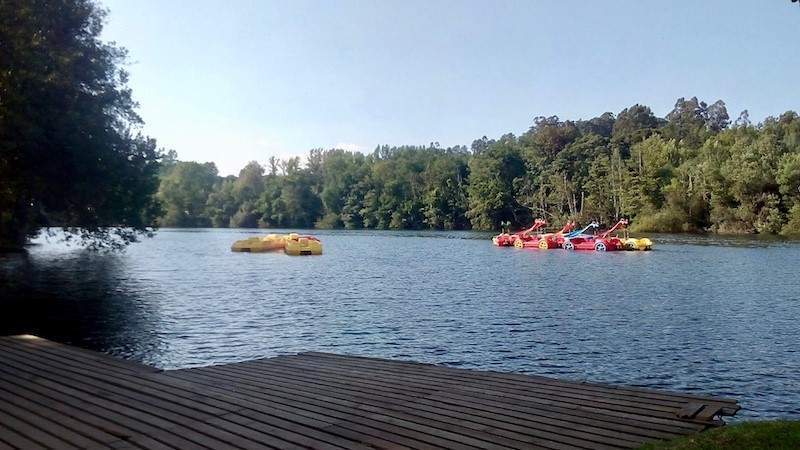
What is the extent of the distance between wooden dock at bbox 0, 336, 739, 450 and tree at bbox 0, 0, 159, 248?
13764mm

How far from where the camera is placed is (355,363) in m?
12.3

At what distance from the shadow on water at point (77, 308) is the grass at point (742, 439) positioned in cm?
1371

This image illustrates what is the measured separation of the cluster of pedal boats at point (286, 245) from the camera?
6225 cm

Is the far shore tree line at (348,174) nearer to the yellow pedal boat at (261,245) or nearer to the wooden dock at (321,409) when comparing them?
the yellow pedal boat at (261,245)

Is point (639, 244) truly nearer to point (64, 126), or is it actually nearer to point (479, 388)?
point (64, 126)

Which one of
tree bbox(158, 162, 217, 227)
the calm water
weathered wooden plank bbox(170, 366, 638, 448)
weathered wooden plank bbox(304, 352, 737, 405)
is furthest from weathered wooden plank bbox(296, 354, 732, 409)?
tree bbox(158, 162, 217, 227)

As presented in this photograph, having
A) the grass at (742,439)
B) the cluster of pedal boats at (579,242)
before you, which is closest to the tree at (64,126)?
the grass at (742,439)

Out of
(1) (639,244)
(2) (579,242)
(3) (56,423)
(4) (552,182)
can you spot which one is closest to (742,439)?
(3) (56,423)

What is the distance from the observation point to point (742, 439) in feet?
22.2

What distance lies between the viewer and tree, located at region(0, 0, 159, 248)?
21.7m

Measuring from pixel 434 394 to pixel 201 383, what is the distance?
12.0 ft

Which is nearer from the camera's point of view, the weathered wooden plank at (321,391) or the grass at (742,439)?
the grass at (742,439)

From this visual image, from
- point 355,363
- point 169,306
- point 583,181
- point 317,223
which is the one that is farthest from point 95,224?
point 317,223

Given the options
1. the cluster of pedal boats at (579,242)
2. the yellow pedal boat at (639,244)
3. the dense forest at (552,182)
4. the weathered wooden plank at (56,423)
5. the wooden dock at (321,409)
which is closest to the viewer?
the weathered wooden plank at (56,423)
